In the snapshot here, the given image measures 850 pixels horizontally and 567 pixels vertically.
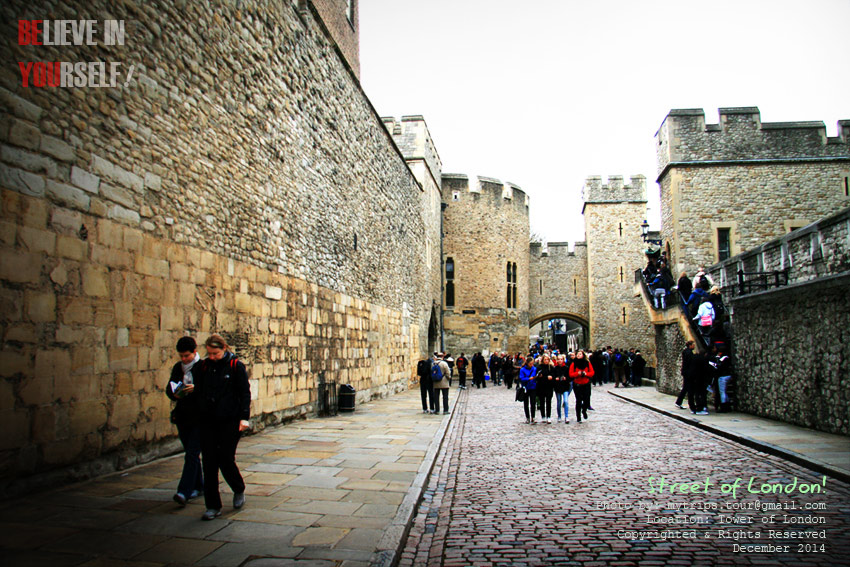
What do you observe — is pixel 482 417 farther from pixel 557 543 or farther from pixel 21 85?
pixel 21 85

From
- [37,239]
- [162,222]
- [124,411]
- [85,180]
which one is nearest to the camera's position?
[37,239]

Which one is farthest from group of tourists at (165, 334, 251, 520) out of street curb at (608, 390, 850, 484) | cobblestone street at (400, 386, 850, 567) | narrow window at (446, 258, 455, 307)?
narrow window at (446, 258, 455, 307)

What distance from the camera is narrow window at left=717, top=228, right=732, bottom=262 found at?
744 inches

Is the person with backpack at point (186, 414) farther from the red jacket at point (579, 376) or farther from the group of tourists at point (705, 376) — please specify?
the group of tourists at point (705, 376)

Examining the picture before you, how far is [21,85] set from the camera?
4.73m

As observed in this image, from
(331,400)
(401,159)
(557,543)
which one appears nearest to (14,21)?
(557,543)

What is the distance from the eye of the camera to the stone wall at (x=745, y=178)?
1870cm

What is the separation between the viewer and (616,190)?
107ft

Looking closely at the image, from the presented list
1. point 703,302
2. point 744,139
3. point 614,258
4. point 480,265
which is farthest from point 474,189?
point 703,302

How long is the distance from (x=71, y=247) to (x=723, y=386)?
11.8 m

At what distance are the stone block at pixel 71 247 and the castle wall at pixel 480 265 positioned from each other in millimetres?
24392

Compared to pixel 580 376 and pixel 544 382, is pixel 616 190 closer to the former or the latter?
pixel 580 376

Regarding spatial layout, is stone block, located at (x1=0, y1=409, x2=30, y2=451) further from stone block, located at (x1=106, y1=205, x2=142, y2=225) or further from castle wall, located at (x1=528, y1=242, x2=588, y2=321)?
castle wall, located at (x1=528, y1=242, x2=588, y2=321)

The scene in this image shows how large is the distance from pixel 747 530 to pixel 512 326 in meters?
25.9
